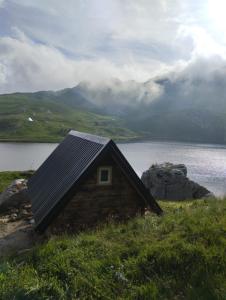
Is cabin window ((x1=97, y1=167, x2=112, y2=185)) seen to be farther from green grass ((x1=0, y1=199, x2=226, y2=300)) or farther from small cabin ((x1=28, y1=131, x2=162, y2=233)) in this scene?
green grass ((x1=0, y1=199, x2=226, y2=300))

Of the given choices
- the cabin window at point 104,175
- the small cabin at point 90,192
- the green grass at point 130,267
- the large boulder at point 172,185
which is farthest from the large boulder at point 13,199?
the large boulder at point 172,185

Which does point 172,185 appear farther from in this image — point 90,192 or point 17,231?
point 90,192

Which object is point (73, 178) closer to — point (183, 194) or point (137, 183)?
point (137, 183)

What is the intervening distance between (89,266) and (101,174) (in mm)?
9580

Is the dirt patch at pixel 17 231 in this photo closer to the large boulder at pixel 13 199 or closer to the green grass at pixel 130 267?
the large boulder at pixel 13 199

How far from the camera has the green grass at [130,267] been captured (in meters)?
8.48

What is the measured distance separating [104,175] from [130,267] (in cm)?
973

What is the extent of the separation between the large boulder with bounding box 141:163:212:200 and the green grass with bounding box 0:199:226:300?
41.0 m

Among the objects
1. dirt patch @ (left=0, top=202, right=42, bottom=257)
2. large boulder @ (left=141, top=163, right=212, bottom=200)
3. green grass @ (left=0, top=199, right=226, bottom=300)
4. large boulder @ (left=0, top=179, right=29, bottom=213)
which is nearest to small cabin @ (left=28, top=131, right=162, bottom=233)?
dirt patch @ (left=0, top=202, right=42, bottom=257)

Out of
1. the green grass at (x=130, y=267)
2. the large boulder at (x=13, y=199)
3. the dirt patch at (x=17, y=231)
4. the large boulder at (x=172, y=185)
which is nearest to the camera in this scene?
the green grass at (x=130, y=267)

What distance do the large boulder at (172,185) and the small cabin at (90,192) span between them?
3272 cm

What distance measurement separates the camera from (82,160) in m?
19.1

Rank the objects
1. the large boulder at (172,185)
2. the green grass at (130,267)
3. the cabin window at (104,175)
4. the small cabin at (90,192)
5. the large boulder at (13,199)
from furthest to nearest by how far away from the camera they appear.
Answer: the large boulder at (172,185) → the large boulder at (13,199) → the cabin window at (104,175) → the small cabin at (90,192) → the green grass at (130,267)

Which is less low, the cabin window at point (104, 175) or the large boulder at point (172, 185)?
the cabin window at point (104, 175)
